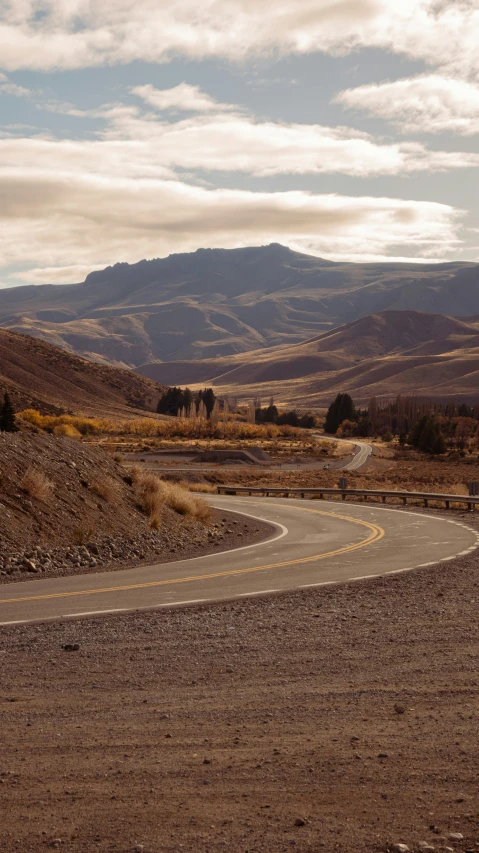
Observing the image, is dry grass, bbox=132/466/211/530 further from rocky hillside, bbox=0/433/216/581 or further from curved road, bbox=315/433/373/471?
curved road, bbox=315/433/373/471

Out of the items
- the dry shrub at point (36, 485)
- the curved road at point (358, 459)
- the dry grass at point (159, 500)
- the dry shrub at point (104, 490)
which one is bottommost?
the curved road at point (358, 459)

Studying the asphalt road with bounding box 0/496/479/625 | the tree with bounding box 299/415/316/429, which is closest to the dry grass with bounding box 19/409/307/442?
the tree with bounding box 299/415/316/429

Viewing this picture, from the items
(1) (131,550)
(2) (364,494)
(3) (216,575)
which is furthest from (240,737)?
(2) (364,494)

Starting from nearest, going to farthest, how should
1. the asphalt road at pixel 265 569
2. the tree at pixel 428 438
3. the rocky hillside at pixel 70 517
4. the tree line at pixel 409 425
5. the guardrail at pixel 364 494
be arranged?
the asphalt road at pixel 265 569 < the rocky hillside at pixel 70 517 < the guardrail at pixel 364 494 < the tree at pixel 428 438 < the tree line at pixel 409 425

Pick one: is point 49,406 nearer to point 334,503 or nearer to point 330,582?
point 334,503

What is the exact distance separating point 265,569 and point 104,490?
647 cm

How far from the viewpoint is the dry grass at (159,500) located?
23.0 meters

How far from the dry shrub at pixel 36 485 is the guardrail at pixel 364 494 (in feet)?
63.9

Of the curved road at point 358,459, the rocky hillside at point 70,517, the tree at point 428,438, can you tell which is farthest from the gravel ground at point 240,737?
the tree at point 428,438

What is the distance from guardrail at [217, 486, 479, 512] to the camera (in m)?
34.8

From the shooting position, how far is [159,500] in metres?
23.6

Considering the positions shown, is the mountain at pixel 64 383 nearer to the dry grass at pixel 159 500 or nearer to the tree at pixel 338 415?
the tree at pixel 338 415

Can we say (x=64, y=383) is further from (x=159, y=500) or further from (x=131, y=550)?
(x=131, y=550)

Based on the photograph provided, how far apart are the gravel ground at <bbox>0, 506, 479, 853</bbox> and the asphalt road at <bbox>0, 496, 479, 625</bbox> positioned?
6.88 ft
